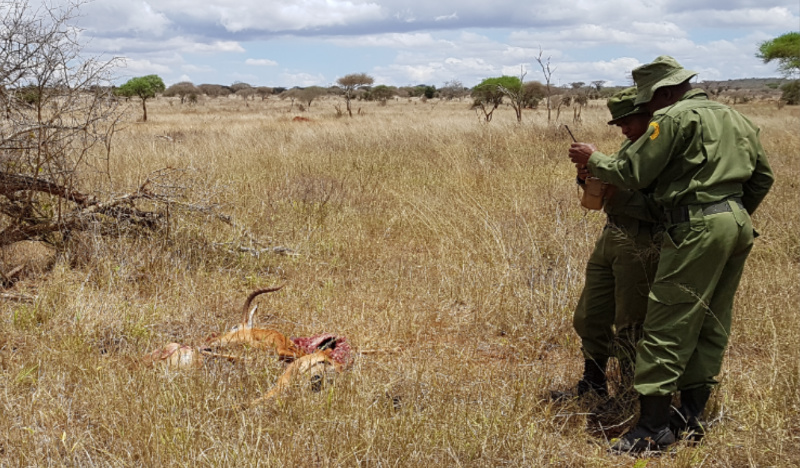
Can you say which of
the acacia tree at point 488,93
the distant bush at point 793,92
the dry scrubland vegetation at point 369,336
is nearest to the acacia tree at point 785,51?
the distant bush at point 793,92

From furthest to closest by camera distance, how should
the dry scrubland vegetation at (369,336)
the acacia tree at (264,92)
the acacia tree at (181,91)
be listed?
the acacia tree at (264,92) < the acacia tree at (181,91) < the dry scrubland vegetation at (369,336)

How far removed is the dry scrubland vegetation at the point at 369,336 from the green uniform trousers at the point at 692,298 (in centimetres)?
34

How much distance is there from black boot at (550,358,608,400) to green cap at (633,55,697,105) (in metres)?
1.35

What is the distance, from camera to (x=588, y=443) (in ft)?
9.66

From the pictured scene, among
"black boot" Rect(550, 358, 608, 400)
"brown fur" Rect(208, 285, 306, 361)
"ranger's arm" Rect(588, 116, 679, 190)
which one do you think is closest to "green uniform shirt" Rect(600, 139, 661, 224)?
"ranger's arm" Rect(588, 116, 679, 190)

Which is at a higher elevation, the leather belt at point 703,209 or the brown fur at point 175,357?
the leather belt at point 703,209

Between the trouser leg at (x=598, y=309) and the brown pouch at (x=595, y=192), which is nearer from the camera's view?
the brown pouch at (x=595, y=192)

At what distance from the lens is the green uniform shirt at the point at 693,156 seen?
→ 262cm

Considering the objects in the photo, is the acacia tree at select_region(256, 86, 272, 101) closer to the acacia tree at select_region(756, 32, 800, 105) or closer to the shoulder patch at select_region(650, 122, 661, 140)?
the acacia tree at select_region(756, 32, 800, 105)

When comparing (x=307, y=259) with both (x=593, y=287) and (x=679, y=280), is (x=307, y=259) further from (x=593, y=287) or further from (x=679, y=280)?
(x=679, y=280)

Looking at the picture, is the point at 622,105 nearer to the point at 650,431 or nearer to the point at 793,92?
the point at 650,431

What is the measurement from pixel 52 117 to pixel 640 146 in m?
4.28

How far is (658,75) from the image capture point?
286 centimetres

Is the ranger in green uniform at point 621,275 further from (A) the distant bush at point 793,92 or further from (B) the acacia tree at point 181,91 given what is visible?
(B) the acacia tree at point 181,91
